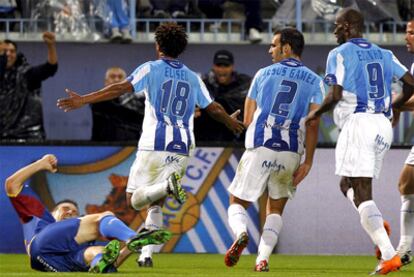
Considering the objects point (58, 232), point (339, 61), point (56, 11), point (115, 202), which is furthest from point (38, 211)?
point (56, 11)

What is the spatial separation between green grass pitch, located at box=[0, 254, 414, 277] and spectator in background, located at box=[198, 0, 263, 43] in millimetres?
3640

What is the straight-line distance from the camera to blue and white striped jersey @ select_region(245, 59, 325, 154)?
1273 centimetres

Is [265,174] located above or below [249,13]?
below

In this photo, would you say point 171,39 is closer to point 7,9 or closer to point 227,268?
point 227,268

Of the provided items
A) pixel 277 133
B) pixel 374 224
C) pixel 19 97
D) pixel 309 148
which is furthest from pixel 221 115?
pixel 19 97

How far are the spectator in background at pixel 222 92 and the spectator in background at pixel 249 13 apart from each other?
1571 millimetres

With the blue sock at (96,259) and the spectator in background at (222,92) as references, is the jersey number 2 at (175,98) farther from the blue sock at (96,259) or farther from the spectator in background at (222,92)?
the spectator in background at (222,92)

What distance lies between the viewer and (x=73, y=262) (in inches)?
467

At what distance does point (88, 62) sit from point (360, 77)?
7462mm

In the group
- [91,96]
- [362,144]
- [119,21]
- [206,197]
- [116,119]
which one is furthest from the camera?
[119,21]

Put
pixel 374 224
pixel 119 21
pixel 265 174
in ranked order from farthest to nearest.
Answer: pixel 119 21 < pixel 265 174 < pixel 374 224

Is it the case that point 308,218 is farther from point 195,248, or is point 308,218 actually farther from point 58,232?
point 58,232

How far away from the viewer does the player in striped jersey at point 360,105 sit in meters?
11.8

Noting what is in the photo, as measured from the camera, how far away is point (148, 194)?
41.0 ft
